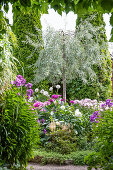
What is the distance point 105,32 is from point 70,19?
5.44 ft

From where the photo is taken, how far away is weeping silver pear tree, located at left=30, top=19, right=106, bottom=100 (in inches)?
276

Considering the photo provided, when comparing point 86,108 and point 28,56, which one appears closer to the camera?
point 86,108

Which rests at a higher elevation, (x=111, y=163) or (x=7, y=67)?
(x=7, y=67)

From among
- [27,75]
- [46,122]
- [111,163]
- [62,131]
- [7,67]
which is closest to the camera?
[111,163]

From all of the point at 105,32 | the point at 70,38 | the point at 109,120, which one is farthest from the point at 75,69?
the point at 109,120

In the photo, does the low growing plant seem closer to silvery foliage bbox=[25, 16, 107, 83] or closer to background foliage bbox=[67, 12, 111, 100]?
silvery foliage bbox=[25, 16, 107, 83]

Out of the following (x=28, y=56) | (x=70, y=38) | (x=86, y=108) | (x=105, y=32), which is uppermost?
(x=105, y=32)

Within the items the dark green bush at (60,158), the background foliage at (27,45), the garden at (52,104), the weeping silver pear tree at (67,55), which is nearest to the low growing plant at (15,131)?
the garden at (52,104)

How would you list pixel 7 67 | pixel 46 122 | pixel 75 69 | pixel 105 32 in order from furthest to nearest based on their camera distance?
pixel 105 32 < pixel 75 69 < pixel 46 122 < pixel 7 67

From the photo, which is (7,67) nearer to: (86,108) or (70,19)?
(86,108)

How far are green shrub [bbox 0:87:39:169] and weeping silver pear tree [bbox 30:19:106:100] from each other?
4.39m

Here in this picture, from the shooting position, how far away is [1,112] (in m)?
2.39

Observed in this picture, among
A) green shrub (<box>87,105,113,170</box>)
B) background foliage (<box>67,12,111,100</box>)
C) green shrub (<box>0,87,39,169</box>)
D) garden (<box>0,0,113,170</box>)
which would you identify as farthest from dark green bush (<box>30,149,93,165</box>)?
background foliage (<box>67,12,111,100</box>)

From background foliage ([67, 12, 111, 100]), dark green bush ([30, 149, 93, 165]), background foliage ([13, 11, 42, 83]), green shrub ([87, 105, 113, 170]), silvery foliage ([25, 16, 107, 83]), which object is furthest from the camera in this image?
background foliage ([67, 12, 111, 100])
